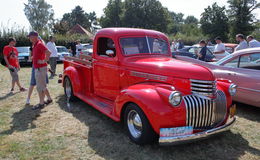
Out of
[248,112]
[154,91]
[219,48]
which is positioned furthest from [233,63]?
[219,48]

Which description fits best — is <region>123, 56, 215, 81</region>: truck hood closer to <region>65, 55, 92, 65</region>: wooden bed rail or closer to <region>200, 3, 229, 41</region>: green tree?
<region>65, 55, 92, 65</region>: wooden bed rail

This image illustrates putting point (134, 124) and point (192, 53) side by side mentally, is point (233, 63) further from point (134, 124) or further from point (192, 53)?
point (192, 53)

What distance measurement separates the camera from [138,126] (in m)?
3.74

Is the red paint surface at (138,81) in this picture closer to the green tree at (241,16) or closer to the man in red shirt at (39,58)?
the man in red shirt at (39,58)

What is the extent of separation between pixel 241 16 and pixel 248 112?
44166 millimetres

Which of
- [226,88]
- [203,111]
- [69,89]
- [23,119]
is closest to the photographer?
[203,111]

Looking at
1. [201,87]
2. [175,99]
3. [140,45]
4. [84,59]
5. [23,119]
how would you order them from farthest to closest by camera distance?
[84,59], [23,119], [140,45], [201,87], [175,99]

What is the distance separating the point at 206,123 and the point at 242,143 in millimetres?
985

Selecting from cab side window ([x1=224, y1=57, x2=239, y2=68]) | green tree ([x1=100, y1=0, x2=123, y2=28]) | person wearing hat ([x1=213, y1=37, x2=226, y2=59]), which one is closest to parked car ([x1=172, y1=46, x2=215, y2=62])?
person wearing hat ([x1=213, y1=37, x2=226, y2=59])

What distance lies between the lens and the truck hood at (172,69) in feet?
11.9

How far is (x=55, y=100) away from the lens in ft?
22.1

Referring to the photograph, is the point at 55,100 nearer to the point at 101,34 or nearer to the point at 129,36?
the point at 101,34

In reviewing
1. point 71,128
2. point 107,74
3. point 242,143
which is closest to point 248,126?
point 242,143

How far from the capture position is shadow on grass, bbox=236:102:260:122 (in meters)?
5.21
